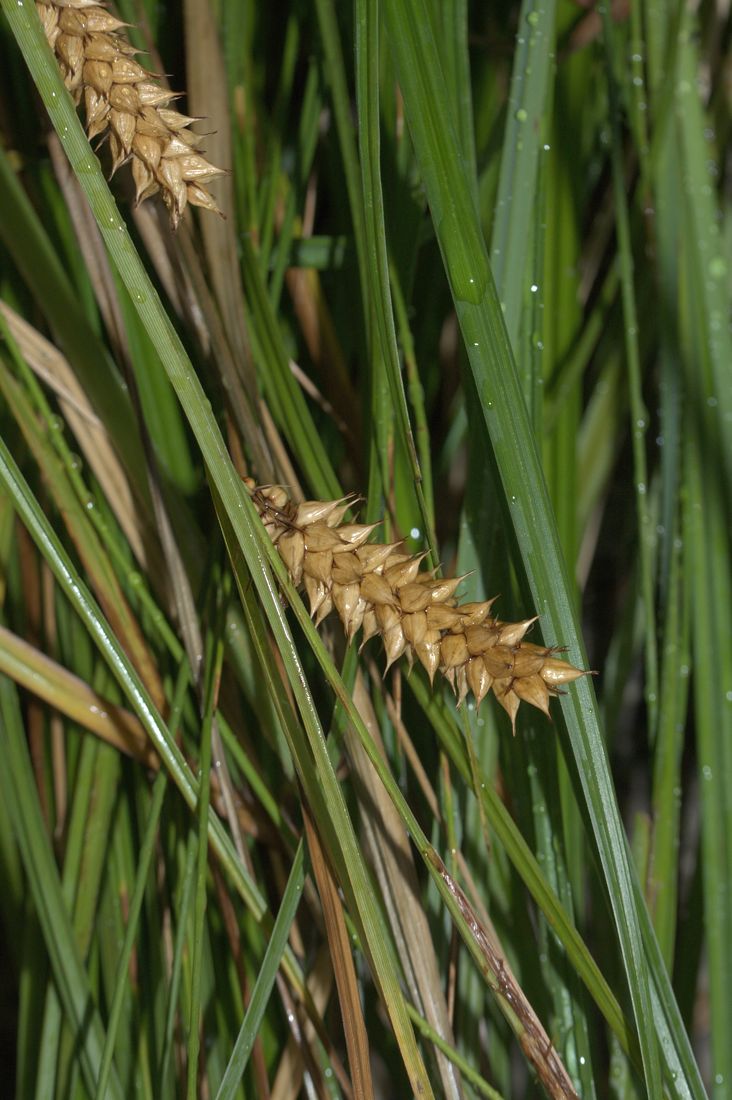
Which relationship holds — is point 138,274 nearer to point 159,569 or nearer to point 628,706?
point 159,569

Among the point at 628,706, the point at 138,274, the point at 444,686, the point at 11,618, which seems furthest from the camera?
the point at 628,706

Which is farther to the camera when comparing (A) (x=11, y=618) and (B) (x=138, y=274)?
(A) (x=11, y=618)

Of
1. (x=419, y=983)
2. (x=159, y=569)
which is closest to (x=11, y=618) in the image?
(x=159, y=569)

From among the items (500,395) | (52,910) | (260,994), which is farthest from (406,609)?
(52,910)

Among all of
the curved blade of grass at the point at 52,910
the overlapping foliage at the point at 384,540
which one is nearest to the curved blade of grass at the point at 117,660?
the overlapping foliage at the point at 384,540

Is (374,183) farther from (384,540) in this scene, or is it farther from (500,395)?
(384,540)

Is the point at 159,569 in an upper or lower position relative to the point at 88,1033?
upper

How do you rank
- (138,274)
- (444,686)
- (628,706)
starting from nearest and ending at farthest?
1. (138,274)
2. (444,686)
3. (628,706)
